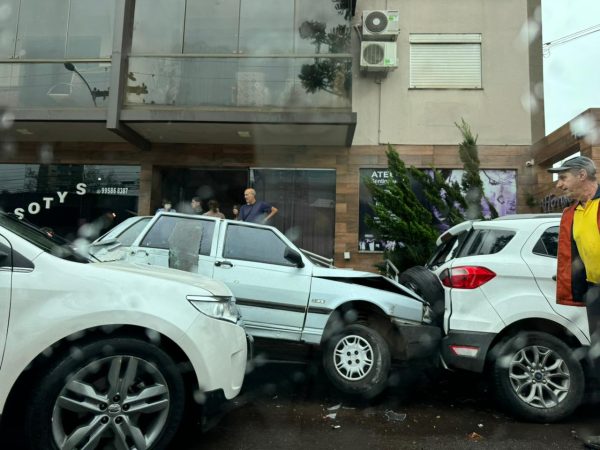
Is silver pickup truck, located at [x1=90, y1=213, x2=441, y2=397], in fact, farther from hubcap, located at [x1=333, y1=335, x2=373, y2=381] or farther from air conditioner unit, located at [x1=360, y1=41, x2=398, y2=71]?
Answer: air conditioner unit, located at [x1=360, y1=41, x2=398, y2=71]

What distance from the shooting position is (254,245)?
5.37m

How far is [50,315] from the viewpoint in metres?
2.86

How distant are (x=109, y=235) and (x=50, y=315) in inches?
112

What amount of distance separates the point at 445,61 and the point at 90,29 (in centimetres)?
815

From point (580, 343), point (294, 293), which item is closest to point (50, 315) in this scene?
point (294, 293)

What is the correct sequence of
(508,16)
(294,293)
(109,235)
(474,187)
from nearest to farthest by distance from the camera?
(294,293) → (109,235) → (474,187) → (508,16)

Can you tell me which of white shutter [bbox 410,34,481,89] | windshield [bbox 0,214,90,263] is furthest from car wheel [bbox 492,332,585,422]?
white shutter [bbox 410,34,481,89]

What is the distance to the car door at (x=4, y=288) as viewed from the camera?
9.10ft

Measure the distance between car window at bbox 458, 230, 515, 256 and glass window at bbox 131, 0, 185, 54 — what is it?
336 inches

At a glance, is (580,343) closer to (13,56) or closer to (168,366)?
(168,366)

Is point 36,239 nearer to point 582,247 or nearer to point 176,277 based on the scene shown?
point 176,277

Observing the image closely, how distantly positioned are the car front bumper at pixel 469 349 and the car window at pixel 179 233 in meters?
2.62

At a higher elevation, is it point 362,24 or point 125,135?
point 362,24

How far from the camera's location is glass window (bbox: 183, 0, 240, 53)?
10797 millimetres
